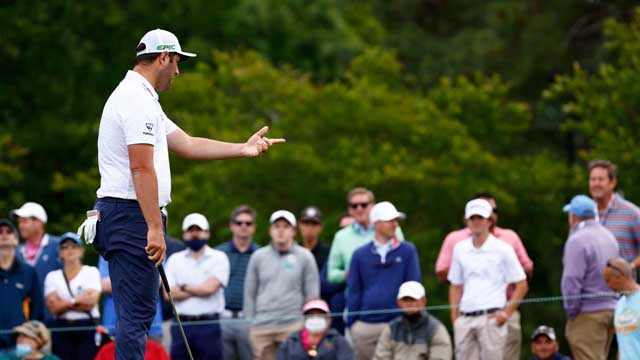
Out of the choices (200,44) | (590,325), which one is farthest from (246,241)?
(200,44)

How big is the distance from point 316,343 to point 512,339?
1732 millimetres

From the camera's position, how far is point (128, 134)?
751 cm

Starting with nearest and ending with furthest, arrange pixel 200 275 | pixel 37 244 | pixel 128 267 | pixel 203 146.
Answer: pixel 128 267
pixel 203 146
pixel 200 275
pixel 37 244

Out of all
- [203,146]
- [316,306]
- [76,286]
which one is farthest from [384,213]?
[203,146]

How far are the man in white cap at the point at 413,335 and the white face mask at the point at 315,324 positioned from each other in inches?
20.0

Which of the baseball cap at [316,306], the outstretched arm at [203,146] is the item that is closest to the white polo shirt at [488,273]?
the baseball cap at [316,306]

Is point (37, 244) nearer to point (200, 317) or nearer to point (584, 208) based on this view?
point (200, 317)

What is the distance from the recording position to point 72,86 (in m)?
28.0

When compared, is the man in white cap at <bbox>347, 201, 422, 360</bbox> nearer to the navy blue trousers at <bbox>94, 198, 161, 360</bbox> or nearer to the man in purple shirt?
the man in purple shirt

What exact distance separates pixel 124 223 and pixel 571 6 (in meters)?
25.1

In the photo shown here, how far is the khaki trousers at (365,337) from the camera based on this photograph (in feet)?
40.6

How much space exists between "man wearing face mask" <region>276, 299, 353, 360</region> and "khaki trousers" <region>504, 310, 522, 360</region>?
1.41 meters

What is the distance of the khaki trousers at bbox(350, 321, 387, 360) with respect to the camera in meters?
12.4

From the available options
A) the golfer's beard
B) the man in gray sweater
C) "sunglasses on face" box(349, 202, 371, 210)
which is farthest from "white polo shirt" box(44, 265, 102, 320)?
"sunglasses on face" box(349, 202, 371, 210)
